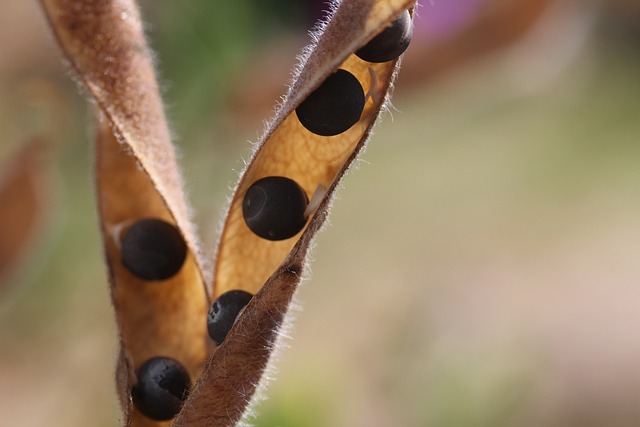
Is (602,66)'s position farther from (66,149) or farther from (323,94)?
(323,94)

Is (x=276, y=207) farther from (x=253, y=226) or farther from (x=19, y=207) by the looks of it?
(x=19, y=207)

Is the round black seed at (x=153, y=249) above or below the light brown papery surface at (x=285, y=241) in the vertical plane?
below

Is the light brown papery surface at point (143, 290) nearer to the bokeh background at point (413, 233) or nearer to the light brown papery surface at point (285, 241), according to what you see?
the light brown papery surface at point (285, 241)

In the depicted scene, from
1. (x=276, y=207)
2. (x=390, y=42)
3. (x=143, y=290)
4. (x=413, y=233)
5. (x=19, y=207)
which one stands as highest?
(x=390, y=42)

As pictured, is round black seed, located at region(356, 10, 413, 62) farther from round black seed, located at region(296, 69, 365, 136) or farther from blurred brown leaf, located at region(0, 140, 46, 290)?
blurred brown leaf, located at region(0, 140, 46, 290)

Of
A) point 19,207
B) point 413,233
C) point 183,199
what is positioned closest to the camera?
point 183,199

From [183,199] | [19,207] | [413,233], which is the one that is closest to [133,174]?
[183,199]

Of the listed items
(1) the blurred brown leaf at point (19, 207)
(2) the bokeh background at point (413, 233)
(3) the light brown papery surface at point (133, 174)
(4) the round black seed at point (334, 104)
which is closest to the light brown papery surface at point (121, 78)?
(3) the light brown papery surface at point (133, 174)

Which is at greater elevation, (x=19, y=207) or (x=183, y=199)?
(x=183, y=199)
